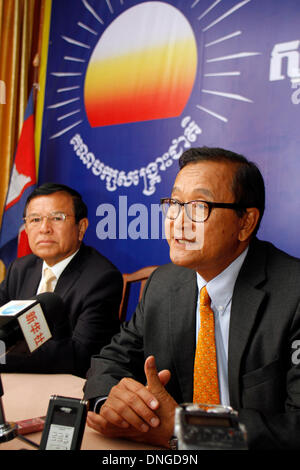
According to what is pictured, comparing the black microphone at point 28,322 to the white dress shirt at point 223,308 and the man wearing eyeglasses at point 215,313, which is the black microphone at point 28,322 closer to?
the man wearing eyeglasses at point 215,313

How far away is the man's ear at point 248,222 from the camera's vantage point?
5.04ft

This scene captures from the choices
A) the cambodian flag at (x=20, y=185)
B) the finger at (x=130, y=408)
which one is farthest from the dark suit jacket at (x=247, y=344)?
the cambodian flag at (x=20, y=185)

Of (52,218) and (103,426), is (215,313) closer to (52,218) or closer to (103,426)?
(103,426)

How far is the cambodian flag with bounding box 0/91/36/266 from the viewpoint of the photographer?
3895mm

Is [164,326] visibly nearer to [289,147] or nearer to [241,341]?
[241,341]

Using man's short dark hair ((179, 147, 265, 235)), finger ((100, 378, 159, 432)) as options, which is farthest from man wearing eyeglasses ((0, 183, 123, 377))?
man's short dark hair ((179, 147, 265, 235))

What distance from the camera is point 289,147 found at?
2643 mm

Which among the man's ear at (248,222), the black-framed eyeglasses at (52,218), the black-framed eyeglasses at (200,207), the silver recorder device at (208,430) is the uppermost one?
the black-framed eyeglasses at (200,207)

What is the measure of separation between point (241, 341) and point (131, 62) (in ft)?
9.14

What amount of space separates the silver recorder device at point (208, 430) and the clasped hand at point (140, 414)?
0.45 m

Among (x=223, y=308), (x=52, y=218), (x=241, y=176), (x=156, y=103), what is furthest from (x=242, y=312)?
(x=156, y=103)

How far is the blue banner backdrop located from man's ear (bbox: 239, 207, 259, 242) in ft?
3.93

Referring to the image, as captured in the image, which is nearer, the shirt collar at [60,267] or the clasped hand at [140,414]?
the clasped hand at [140,414]
